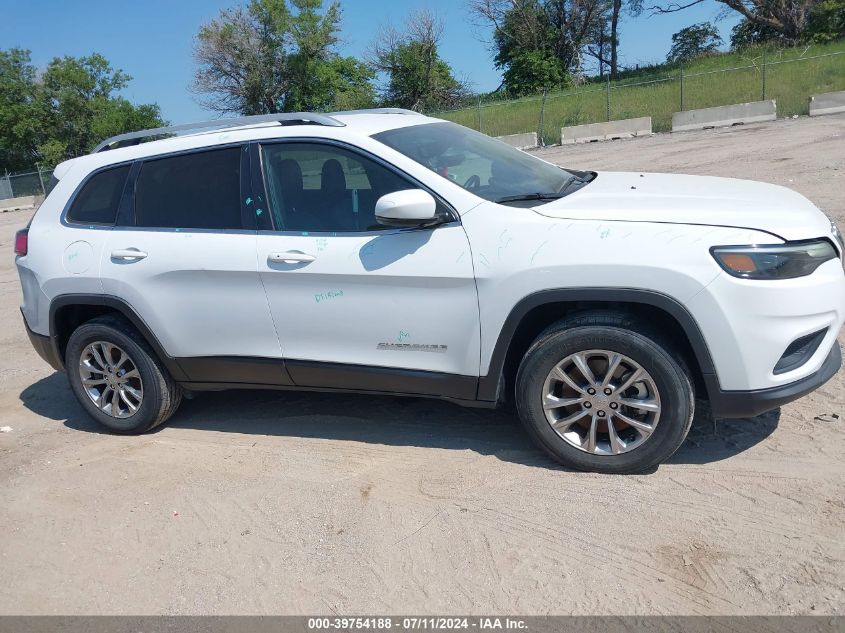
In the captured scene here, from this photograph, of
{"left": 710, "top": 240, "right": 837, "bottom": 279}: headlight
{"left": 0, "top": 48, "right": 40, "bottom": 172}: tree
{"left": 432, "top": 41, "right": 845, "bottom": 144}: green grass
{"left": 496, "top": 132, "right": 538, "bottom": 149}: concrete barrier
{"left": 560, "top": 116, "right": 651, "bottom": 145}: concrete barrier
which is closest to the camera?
{"left": 710, "top": 240, "right": 837, "bottom": 279}: headlight

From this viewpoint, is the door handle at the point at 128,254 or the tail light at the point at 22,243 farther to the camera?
the tail light at the point at 22,243

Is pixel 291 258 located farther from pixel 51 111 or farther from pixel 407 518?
pixel 51 111

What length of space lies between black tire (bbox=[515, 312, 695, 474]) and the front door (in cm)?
33

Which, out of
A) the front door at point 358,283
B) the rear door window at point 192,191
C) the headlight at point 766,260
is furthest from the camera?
the rear door window at point 192,191

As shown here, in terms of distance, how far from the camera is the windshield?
413 centimetres

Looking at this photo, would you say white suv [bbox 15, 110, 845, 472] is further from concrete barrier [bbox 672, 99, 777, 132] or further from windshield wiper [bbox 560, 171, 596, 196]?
concrete barrier [bbox 672, 99, 777, 132]

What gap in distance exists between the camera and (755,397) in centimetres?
349

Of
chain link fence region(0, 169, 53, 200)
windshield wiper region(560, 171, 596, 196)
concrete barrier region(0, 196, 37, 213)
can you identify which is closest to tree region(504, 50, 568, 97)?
chain link fence region(0, 169, 53, 200)

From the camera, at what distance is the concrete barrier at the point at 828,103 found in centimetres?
2216

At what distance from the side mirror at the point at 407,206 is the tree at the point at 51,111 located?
54.4 meters

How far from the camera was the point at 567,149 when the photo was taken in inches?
990

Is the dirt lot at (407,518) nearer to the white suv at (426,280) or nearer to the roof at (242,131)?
the white suv at (426,280)

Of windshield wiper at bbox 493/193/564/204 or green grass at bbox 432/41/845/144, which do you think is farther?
green grass at bbox 432/41/845/144

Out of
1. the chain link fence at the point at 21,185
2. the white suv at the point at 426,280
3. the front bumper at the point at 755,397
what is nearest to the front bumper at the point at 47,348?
the white suv at the point at 426,280
